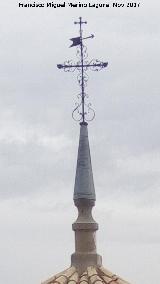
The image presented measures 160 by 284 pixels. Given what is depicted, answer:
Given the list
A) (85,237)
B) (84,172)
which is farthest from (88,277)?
(84,172)

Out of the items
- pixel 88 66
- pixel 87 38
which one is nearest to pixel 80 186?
pixel 88 66

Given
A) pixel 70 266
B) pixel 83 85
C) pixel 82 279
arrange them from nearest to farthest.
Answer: pixel 82 279 → pixel 70 266 → pixel 83 85

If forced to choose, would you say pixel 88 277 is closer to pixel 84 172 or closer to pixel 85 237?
pixel 85 237

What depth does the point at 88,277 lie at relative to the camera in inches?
290

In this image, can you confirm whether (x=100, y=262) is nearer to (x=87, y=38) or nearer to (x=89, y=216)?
(x=89, y=216)

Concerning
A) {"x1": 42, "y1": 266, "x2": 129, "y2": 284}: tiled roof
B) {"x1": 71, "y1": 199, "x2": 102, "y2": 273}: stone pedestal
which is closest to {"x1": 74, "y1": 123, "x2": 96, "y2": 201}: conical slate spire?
{"x1": 71, "y1": 199, "x2": 102, "y2": 273}: stone pedestal

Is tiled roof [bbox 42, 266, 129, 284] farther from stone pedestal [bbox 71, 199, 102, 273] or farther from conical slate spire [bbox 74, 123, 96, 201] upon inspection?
conical slate spire [bbox 74, 123, 96, 201]

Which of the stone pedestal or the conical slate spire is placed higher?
the conical slate spire

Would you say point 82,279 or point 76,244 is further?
point 76,244

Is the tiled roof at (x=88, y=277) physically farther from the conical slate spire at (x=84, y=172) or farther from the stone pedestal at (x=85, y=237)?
the conical slate spire at (x=84, y=172)

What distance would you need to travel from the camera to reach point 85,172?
815cm

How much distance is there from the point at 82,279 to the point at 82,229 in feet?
3.03

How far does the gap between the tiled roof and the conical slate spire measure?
3.94ft

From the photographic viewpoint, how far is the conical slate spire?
802cm
